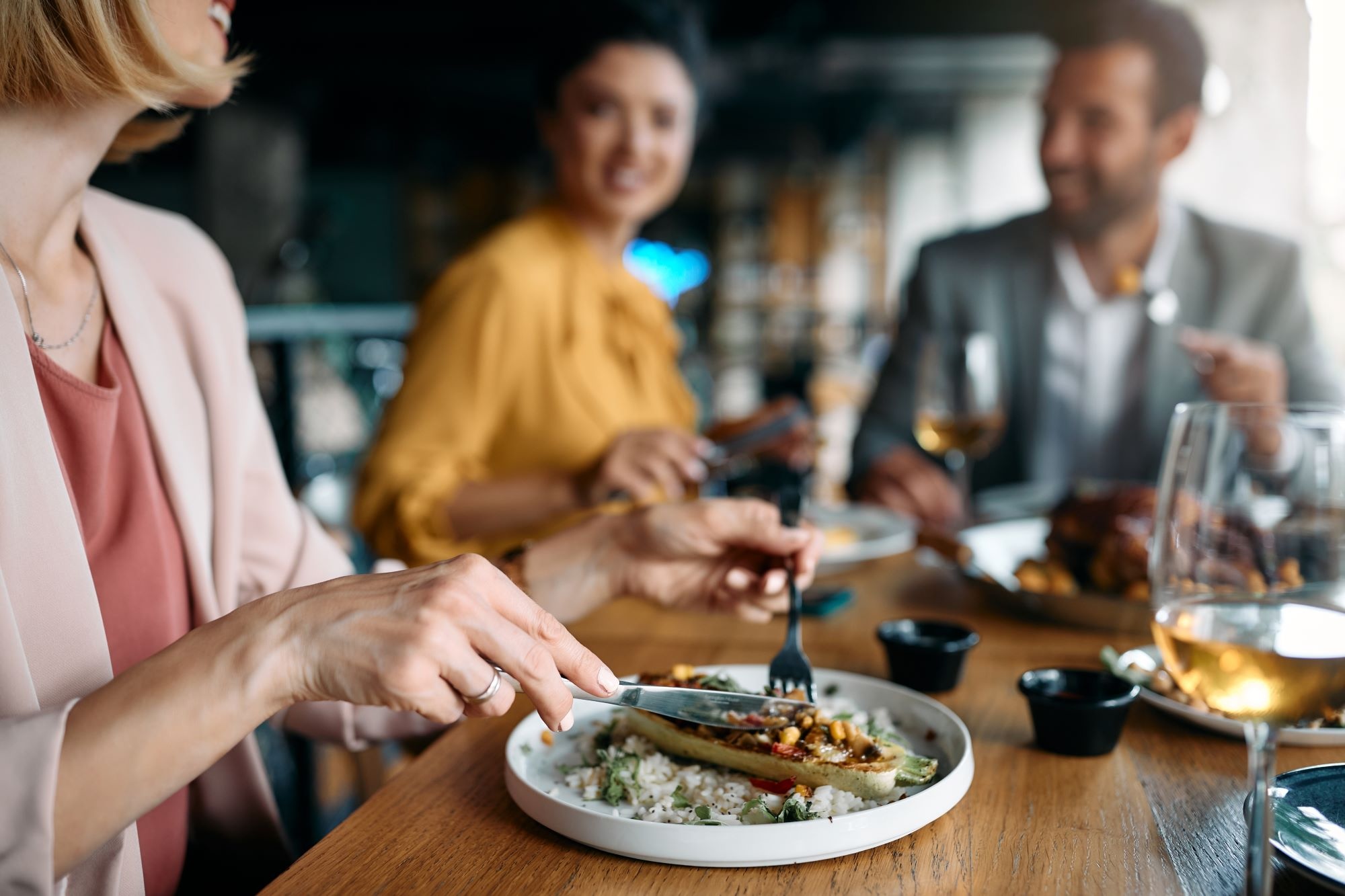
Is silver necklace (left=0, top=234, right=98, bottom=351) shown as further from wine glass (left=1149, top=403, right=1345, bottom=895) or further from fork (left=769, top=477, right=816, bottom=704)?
wine glass (left=1149, top=403, right=1345, bottom=895)

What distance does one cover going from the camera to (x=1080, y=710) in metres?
0.86

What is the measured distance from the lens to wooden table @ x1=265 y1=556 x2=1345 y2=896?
668 millimetres

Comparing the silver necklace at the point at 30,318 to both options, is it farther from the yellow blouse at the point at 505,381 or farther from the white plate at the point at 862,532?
the white plate at the point at 862,532

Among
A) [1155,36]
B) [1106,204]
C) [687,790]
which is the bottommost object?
[687,790]

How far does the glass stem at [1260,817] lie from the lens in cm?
55

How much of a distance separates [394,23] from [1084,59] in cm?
629

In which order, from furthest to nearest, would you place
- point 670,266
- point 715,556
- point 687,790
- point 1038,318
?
point 670,266, point 1038,318, point 715,556, point 687,790

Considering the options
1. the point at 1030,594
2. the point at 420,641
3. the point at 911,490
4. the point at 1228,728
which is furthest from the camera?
the point at 911,490

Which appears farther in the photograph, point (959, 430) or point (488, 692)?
point (959, 430)

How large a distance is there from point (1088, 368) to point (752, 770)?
2305 mm

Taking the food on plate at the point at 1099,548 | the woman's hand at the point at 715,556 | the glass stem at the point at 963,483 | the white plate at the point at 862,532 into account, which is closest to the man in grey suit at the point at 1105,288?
the white plate at the point at 862,532

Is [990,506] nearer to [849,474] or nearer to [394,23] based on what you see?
[849,474]

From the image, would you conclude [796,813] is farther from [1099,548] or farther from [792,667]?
[1099,548]

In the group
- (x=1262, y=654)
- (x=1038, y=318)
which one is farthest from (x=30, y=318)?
(x=1038, y=318)
